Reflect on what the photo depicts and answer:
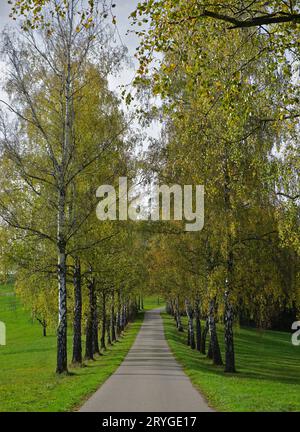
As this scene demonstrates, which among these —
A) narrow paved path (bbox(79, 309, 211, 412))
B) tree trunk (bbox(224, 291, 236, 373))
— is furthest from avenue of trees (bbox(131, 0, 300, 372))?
narrow paved path (bbox(79, 309, 211, 412))

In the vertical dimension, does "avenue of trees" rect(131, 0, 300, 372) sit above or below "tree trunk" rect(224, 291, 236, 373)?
above

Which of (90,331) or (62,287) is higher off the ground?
(62,287)

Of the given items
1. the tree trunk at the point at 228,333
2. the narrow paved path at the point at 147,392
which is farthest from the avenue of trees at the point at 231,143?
the narrow paved path at the point at 147,392

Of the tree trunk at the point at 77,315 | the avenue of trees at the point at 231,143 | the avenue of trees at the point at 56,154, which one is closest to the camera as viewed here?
the avenue of trees at the point at 231,143

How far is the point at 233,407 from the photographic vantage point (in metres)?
10.6

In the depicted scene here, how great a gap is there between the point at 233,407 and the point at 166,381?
5453 mm

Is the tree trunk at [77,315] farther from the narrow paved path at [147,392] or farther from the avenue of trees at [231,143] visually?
the avenue of trees at [231,143]

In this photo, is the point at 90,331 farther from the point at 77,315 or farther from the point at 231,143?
the point at 231,143

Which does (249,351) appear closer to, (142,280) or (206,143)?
(142,280)

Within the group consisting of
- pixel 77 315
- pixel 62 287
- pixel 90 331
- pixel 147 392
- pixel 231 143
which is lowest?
pixel 90 331

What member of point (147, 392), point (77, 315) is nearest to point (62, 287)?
point (77, 315)

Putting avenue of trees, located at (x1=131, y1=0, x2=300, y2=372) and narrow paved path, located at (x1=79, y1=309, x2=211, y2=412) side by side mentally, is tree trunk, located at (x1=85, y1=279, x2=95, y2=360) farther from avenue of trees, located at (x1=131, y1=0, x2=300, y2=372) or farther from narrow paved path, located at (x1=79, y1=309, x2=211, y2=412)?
narrow paved path, located at (x1=79, y1=309, x2=211, y2=412)

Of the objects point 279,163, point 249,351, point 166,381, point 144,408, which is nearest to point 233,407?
point 144,408
